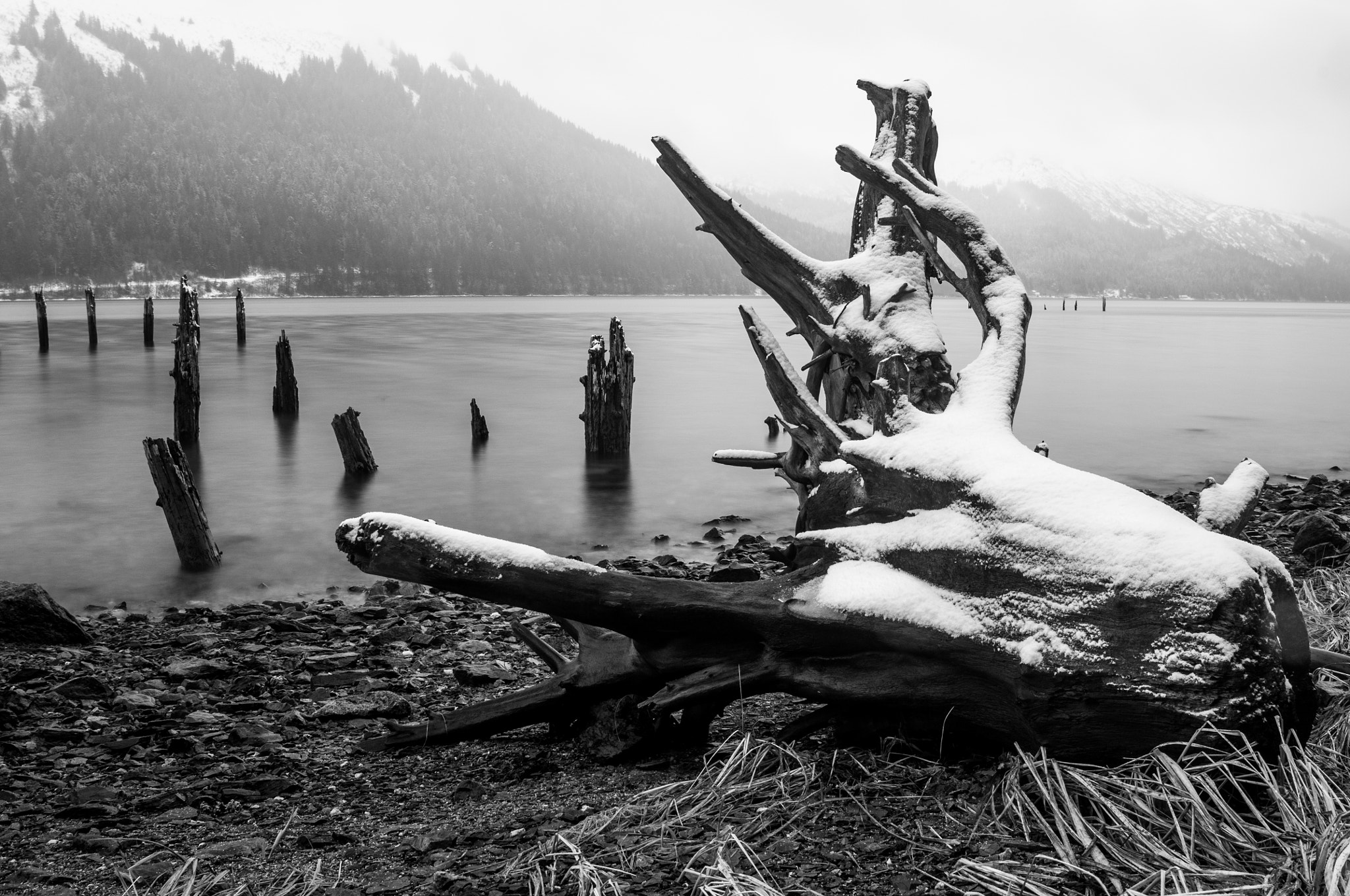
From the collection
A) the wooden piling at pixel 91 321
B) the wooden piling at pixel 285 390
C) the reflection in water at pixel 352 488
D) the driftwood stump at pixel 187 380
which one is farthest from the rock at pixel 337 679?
the wooden piling at pixel 91 321

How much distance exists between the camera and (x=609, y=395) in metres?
16.6

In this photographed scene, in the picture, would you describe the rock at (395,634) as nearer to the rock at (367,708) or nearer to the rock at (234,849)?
the rock at (367,708)

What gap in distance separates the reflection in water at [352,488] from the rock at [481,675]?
819 centimetres

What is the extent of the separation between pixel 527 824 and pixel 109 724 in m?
2.89

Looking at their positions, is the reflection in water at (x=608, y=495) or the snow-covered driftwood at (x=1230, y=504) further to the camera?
the reflection in water at (x=608, y=495)

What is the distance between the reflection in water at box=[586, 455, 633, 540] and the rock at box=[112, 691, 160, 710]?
667 cm

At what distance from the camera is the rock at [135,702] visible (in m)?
5.24

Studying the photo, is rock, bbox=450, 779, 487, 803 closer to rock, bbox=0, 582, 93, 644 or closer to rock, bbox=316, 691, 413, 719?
rock, bbox=316, 691, 413, 719

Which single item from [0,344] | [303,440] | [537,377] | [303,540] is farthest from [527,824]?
[0,344]

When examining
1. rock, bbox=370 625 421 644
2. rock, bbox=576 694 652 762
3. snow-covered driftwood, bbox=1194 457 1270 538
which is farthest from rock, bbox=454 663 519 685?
snow-covered driftwood, bbox=1194 457 1270 538

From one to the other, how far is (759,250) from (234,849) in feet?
14.8

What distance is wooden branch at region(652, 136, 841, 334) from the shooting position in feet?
20.3

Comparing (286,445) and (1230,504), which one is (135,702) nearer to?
(1230,504)

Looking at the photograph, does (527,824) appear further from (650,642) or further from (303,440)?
(303,440)
